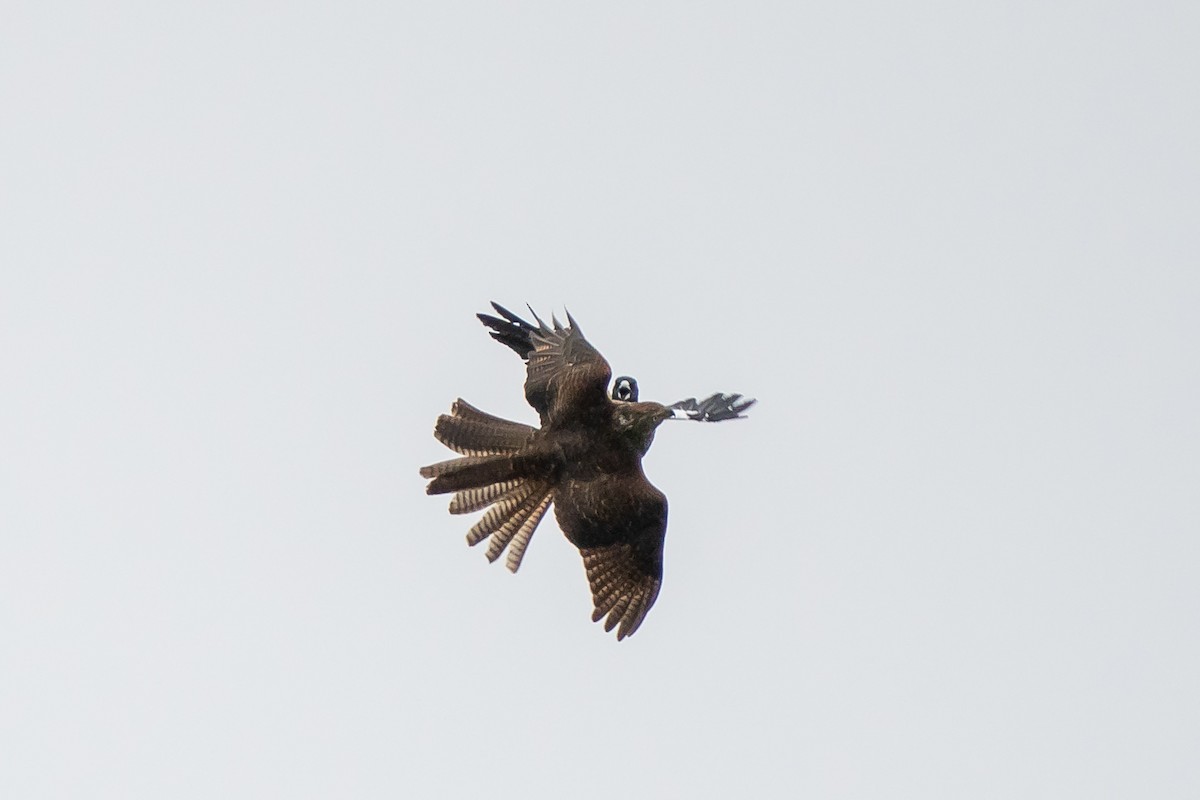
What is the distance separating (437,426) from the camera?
13742 millimetres

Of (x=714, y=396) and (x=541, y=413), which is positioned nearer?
(x=714, y=396)

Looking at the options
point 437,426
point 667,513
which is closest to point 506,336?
point 437,426

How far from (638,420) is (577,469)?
0.60 metres

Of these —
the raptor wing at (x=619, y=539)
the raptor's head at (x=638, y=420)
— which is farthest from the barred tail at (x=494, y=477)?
the raptor's head at (x=638, y=420)

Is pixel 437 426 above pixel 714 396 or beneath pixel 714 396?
above

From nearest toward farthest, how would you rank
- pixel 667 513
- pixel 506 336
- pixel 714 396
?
pixel 714 396
pixel 667 513
pixel 506 336

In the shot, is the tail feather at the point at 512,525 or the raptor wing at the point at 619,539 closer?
the raptor wing at the point at 619,539

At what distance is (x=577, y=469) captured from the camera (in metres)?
13.2

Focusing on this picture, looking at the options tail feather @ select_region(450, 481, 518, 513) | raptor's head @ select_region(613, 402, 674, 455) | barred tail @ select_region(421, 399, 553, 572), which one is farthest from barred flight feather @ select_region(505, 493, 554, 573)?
raptor's head @ select_region(613, 402, 674, 455)

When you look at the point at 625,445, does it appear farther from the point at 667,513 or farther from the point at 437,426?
the point at 437,426

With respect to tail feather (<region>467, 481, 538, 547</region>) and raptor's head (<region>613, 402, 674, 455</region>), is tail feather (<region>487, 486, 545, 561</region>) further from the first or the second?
raptor's head (<region>613, 402, 674, 455</region>)

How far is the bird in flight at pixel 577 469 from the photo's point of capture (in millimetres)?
12984

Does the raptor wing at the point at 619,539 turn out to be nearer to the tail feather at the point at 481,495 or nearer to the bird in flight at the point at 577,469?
the bird in flight at the point at 577,469

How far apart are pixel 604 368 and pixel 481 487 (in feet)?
4.27
